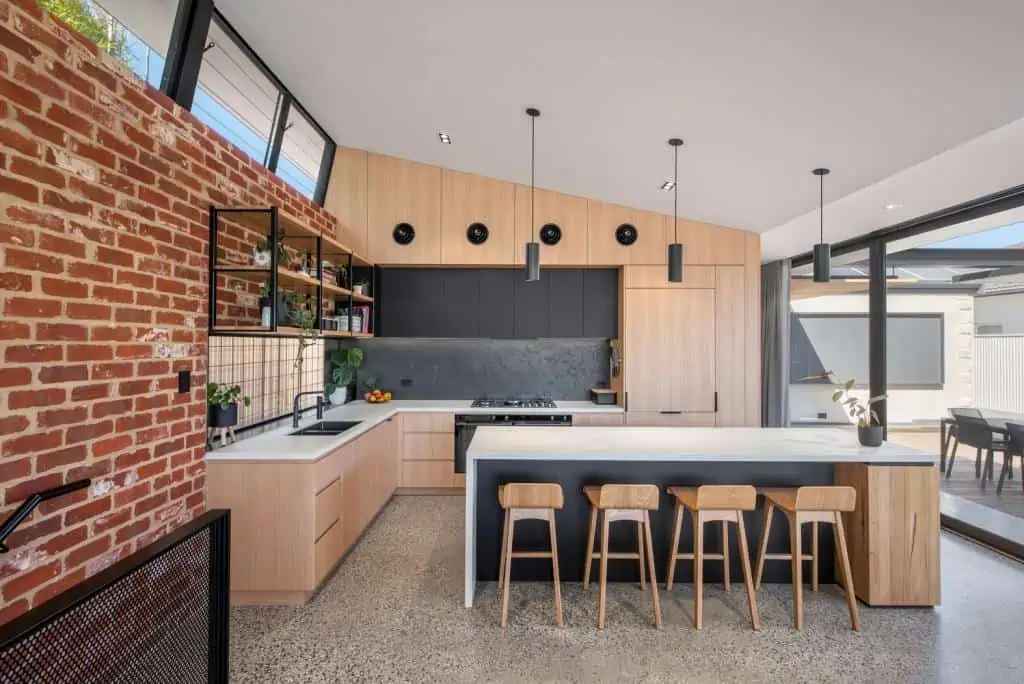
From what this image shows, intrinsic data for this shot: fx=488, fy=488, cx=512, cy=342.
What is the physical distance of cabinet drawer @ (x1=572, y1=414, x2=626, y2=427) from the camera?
456 centimetres

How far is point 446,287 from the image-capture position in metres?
4.86

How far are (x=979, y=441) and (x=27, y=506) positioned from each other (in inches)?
216

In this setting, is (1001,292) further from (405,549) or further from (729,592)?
(405,549)

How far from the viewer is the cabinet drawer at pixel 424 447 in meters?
4.58

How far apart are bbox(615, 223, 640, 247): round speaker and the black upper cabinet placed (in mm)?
478

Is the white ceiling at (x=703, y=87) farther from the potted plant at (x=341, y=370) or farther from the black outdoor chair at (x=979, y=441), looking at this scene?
the potted plant at (x=341, y=370)

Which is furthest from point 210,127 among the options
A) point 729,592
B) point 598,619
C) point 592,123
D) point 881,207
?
point 881,207

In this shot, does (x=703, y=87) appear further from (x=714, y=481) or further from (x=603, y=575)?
(x=603, y=575)

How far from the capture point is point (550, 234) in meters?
4.65

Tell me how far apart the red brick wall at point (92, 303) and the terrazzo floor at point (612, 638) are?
886 millimetres

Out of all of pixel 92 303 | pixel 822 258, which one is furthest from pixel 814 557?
pixel 92 303

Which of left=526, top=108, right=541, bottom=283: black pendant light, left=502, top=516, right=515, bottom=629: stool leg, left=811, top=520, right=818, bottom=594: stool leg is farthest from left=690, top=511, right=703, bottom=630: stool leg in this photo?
left=526, top=108, right=541, bottom=283: black pendant light

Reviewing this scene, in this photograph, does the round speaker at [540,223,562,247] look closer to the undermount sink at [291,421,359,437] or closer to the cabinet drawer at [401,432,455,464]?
the cabinet drawer at [401,432,455,464]

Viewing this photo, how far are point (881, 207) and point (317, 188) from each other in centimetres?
463
